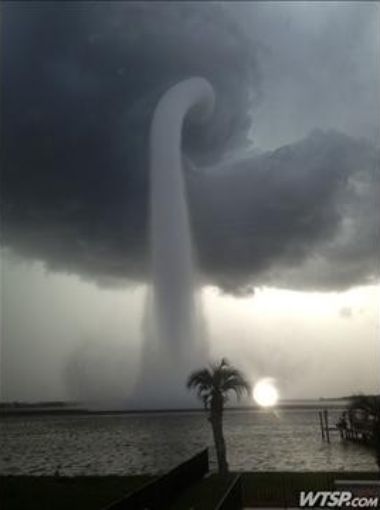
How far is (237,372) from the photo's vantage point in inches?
1849

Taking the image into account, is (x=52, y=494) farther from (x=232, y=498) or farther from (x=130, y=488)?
(x=232, y=498)

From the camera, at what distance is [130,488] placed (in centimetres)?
3238

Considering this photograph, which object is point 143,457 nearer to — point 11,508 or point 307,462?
point 307,462

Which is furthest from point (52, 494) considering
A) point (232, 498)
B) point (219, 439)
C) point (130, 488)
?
point (219, 439)

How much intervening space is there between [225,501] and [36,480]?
470 inches

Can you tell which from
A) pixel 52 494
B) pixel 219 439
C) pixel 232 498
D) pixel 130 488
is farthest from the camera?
pixel 219 439

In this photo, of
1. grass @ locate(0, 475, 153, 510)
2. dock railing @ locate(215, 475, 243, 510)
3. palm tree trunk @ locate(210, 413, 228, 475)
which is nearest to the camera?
dock railing @ locate(215, 475, 243, 510)

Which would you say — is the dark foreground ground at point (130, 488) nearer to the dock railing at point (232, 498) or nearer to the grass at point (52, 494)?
the grass at point (52, 494)

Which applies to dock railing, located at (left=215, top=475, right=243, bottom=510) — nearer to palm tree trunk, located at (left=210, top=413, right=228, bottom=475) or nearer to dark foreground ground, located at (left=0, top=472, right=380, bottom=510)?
Answer: dark foreground ground, located at (left=0, top=472, right=380, bottom=510)

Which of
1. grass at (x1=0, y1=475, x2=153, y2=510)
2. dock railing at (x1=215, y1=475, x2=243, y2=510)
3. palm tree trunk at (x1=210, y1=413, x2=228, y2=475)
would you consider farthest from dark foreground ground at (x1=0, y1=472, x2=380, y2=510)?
palm tree trunk at (x1=210, y1=413, x2=228, y2=475)

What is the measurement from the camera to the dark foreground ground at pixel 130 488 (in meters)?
26.8

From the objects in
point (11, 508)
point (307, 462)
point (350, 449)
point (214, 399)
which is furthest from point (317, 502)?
point (350, 449)

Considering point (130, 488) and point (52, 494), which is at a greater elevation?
point (52, 494)

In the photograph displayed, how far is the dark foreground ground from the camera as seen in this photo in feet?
87.8
